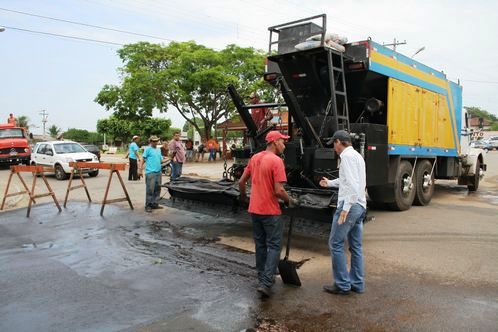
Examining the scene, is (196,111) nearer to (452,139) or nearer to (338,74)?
(452,139)

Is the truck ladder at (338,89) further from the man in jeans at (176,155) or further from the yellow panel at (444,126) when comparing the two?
the man in jeans at (176,155)

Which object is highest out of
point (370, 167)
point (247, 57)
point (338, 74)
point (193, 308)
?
point (247, 57)

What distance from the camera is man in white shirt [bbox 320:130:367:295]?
4434 millimetres

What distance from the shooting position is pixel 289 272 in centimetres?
477

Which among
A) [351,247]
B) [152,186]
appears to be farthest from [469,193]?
[351,247]

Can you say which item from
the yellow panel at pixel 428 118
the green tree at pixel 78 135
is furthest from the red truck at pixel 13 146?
the green tree at pixel 78 135

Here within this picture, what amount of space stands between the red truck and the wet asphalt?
18050 millimetres

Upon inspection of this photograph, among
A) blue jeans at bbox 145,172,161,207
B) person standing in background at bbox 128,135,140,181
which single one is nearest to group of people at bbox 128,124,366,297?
blue jeans at bbox 145,172,161,207

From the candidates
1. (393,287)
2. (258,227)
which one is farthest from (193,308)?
(393,287)

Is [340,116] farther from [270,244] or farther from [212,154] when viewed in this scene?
[212,154]

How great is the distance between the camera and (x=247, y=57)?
88.5 ft

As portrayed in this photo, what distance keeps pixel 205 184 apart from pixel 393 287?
402cm

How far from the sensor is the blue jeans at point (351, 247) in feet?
14.7

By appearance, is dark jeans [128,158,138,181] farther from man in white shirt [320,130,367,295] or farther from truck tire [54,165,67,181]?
man in white shirt [320,130,367,295]
